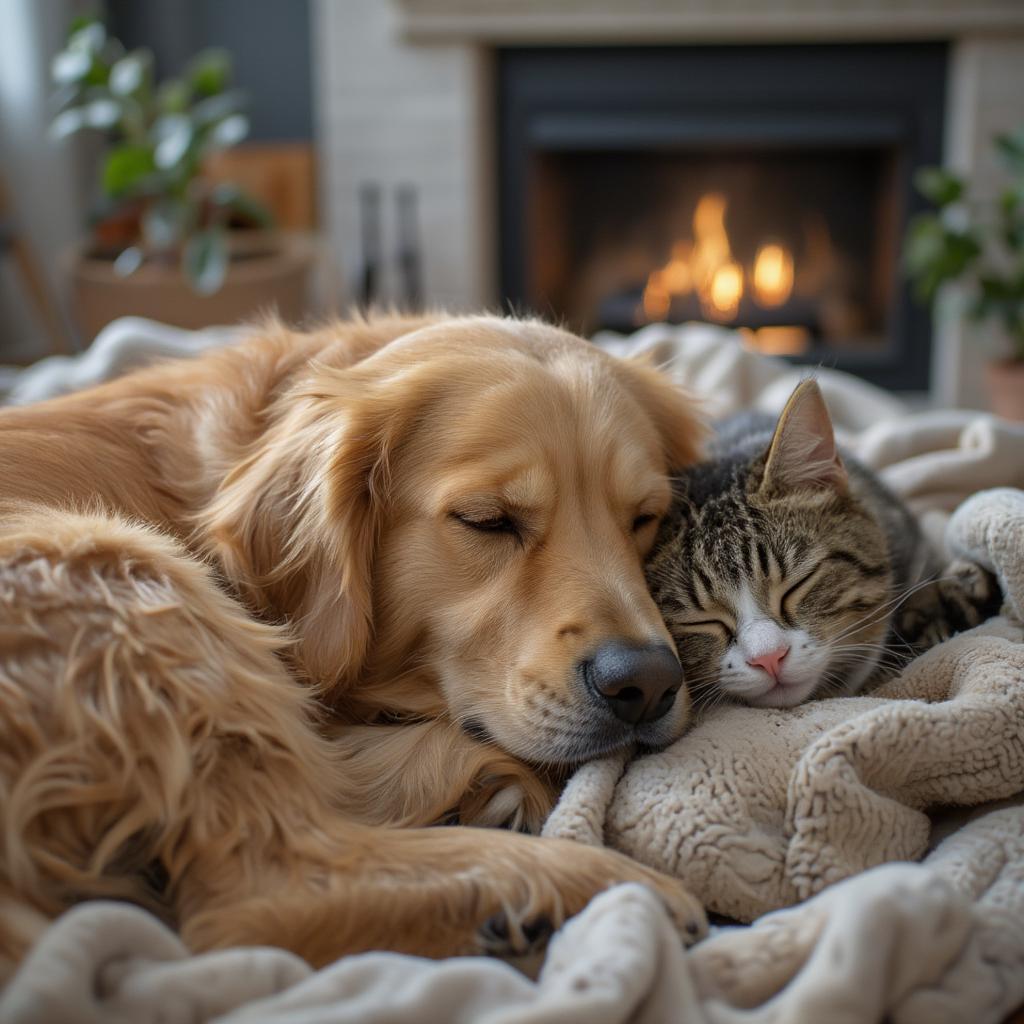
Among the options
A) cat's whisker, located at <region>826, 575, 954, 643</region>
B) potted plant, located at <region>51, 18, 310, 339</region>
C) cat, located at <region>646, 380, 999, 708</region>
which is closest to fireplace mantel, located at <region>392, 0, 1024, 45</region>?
potted plant, located at <region>51, 18, 310, 339</region>

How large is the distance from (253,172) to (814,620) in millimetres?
4403

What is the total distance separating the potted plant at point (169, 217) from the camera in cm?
383

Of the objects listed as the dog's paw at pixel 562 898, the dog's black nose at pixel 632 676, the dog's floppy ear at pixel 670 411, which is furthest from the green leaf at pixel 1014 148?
the dog's paw at pixel 562 898

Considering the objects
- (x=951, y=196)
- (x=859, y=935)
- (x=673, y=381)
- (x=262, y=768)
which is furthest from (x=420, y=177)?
(x=859, y=935)

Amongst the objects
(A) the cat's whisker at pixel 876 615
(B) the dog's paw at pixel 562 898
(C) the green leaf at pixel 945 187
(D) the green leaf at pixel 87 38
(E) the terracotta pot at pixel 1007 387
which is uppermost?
(D) the green leaf at pixel 87 38

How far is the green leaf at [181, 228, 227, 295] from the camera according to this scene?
3766 millimetres

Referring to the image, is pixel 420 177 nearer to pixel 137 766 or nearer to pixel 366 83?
pixel 366 83

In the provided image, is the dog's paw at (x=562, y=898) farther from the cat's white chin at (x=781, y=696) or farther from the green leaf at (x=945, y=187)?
the green leaf at (x=945, y=187)

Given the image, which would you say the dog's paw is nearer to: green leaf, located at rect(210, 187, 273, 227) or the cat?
the cat

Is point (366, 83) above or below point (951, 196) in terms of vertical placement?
above

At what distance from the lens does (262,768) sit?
1148 millimetres

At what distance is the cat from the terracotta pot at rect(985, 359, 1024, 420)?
2.42 meters

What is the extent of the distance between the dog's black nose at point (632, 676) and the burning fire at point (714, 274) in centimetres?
366

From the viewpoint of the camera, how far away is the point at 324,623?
4.51 feet
